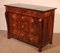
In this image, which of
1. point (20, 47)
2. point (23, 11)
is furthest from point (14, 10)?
point (20, 47)

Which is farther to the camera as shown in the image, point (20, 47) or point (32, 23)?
point (20, 47)

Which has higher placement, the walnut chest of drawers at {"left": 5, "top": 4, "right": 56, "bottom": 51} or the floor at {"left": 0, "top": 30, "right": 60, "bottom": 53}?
the walnut chest of drawers at {"left": 5, "top": 4, "right": 56, "bottom": 51}

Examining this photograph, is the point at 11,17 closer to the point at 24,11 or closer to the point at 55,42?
the point at 24,11

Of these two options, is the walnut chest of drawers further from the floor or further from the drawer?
the floor

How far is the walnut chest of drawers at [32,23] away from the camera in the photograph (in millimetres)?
2683

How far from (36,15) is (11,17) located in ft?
2.60

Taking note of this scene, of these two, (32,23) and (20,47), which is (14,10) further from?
(20,47)

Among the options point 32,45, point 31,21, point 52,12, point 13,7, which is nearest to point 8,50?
point 32,45

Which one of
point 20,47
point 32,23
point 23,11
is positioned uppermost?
point 23,11

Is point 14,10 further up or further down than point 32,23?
further up

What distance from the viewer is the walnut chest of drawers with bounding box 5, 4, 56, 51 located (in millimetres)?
2683

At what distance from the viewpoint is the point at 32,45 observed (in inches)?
116

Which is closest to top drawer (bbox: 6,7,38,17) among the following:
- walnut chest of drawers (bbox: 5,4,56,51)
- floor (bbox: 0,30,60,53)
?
walnut chest of drawers (bbox: 5,4,56,51)

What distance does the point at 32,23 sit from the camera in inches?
110
